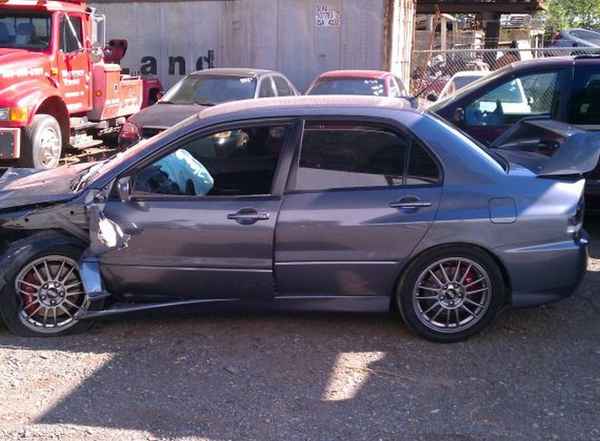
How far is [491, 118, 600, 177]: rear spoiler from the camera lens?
15.6 ft

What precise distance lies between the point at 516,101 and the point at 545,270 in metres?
3.38

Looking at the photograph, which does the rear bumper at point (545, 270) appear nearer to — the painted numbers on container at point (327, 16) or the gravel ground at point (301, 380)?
the gravel ground at point (301, 380)

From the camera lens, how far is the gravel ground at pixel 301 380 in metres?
3.61

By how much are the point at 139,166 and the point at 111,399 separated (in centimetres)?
150

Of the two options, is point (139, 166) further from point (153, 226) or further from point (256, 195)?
point (256, 195)

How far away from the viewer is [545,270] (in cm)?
452

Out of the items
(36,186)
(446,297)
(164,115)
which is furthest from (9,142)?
(446,297)

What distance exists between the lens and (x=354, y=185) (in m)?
4.53

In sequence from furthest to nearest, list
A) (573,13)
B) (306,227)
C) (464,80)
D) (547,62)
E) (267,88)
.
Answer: (573,13) < (464,80) < (267,88) < (547,62) < (306,227)

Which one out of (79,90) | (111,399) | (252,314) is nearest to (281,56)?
(79,90)

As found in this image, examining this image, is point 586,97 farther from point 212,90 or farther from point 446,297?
point 212,90

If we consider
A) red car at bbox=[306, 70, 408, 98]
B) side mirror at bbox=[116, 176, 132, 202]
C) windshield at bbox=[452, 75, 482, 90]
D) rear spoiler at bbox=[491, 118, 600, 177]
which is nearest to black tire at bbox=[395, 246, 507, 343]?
rear spoiler at bbox=[491, 118, 600, 177]

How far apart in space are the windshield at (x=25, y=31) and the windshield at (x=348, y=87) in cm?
411

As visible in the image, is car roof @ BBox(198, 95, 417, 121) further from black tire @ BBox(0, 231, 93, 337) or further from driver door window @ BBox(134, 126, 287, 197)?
black tire @ BBox(0, 231, 93, 337)
